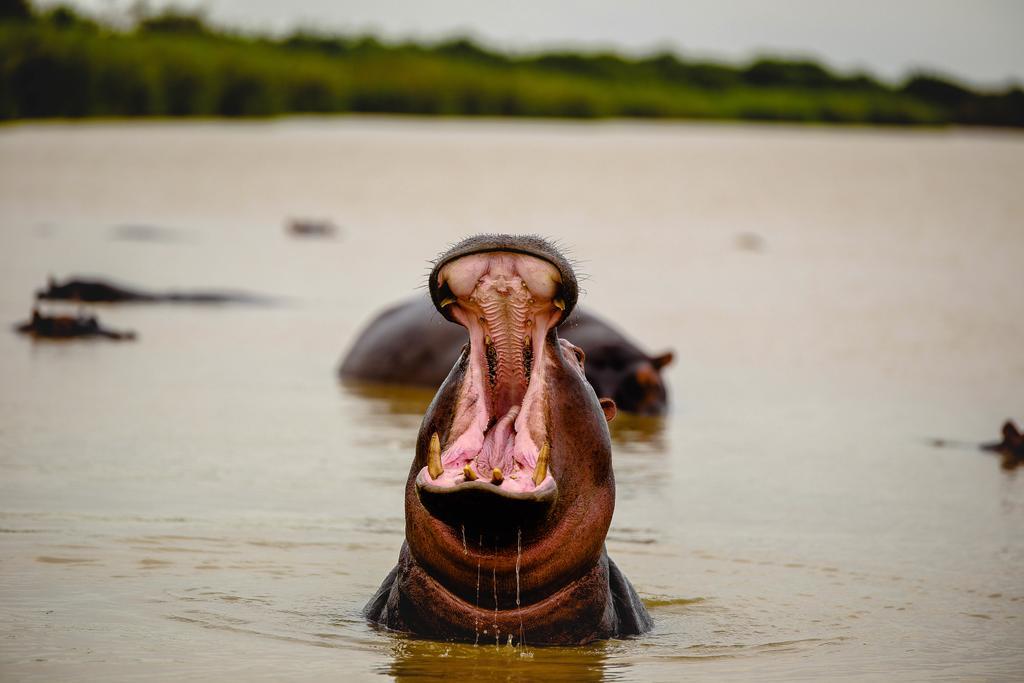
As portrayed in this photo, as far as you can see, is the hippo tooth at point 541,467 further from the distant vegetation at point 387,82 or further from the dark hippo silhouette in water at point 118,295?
the distant vegetation at point 387,82

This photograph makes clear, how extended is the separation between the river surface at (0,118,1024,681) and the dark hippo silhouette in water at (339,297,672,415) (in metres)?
0.23

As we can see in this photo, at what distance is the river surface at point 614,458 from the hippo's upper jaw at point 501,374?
1.87ft

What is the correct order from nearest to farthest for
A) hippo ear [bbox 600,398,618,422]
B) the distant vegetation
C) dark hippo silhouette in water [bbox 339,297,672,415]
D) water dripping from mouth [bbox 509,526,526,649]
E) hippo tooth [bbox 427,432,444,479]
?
hippo tooth [bbox 427,432,444,479]
water dripping from mouth [bbox 509,526,526,649]
hippo ear [bbox 600,398,618,422]
dark hippo silhouette in water [bbox 339,297,672,415]
the distant vegetation

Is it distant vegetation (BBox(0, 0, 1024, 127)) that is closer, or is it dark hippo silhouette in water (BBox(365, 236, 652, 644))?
dark hippo silhouette in water (BBox(365, 236, 652, 644))

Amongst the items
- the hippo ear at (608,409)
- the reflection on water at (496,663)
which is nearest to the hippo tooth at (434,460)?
the reflection on water at (496,663)

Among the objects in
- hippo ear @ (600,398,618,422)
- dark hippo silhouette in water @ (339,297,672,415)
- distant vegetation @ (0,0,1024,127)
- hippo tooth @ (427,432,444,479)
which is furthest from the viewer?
distant vegetation @ (0,0,1024,127)

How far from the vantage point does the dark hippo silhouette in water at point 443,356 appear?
9.90m

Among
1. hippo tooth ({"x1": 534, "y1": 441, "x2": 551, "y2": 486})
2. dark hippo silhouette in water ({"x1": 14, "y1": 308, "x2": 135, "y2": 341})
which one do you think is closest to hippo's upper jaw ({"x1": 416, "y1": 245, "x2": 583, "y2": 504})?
hippo tooth ({"x1": 534, "y1": 441, "x2": 551, "y2": 486})

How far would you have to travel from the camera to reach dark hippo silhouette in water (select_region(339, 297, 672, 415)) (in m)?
9.90

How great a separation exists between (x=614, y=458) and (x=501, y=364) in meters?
3.91

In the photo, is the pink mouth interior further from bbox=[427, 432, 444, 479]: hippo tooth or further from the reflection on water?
the reflection on water

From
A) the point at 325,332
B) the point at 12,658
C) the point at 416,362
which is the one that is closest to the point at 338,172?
the point at 325,332

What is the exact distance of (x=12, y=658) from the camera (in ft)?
15.4

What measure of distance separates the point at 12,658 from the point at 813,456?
15.8ft
